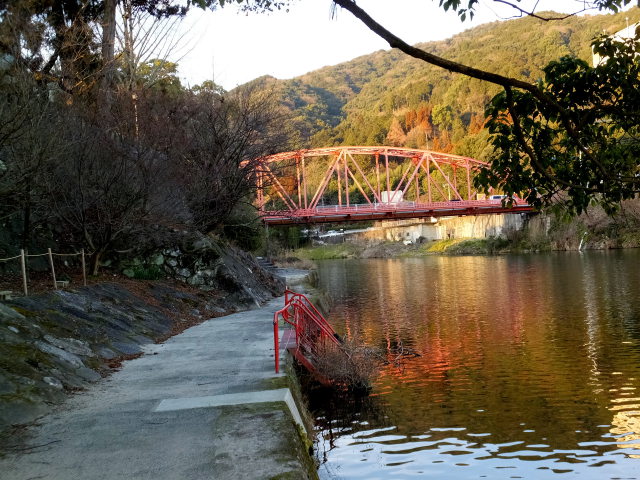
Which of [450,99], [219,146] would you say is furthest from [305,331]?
[450,99]

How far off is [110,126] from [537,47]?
496ft

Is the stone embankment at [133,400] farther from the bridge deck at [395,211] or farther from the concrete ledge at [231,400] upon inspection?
the bridge deck at [395,211]

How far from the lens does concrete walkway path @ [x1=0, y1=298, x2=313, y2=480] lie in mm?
5703

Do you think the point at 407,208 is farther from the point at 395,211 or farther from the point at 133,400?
the point at 133,400

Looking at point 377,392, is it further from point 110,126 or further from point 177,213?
point 110,126

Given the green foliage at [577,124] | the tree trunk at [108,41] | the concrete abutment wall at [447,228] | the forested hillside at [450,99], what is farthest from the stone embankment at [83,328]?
the forested hillside at [450,99]

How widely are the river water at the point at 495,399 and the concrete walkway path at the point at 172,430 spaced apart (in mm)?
1634

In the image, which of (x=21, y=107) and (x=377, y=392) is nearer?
(x=21, y=107)

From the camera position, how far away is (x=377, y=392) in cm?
1223

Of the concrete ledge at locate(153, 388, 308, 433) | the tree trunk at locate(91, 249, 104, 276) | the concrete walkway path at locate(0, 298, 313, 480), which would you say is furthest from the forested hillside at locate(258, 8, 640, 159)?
the concrete ledge at locate(153, 388, 308, 433)

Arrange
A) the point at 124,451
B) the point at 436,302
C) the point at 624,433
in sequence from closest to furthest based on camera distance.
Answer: the point at 124,451 < the point at 624,433 < the point at 436,302

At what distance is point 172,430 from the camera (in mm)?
6785

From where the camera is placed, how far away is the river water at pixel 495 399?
873 cm

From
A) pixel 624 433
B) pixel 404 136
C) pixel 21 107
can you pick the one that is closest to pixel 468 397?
pixel 624 433
